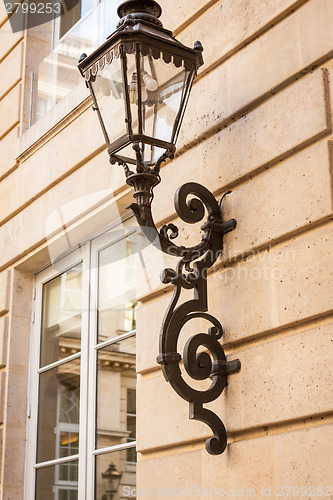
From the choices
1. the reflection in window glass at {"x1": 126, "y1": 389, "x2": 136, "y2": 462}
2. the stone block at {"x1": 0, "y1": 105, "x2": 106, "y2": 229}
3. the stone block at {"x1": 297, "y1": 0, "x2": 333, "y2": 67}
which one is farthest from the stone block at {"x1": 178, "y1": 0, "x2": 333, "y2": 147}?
the reflection in window glass at {"x1": 126, "y1": 389, "x2": 136, "y2": 462}

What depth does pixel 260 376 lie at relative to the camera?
349 centimetres

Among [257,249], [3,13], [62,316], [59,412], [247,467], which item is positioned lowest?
[247,467]

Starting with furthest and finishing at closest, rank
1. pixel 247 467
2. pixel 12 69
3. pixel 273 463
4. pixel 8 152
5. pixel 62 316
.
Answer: pixel 12 69 → pixel 8 152 → pixel 62 316 → pixel 247 467 → pixel 273 463

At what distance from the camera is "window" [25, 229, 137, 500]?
15.9ft

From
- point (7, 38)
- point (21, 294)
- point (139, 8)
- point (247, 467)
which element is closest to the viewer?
point (247, 467)

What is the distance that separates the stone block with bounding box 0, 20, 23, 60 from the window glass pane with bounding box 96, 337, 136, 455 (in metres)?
3.09

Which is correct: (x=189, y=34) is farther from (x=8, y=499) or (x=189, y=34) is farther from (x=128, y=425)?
(x=8, y=499)

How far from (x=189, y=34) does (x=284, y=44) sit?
0.88 metres

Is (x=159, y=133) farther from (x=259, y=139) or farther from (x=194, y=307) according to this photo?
(x=194, y=307)

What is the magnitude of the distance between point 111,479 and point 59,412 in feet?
2.51

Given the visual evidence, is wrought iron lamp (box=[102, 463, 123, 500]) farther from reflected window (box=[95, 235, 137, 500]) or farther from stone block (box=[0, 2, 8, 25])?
stone block (box=[0, 2, 8, 25])

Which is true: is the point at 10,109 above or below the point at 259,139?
above

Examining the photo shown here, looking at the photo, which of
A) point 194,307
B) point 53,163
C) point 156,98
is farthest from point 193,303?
point 53,163

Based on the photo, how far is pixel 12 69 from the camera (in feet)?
22.2
